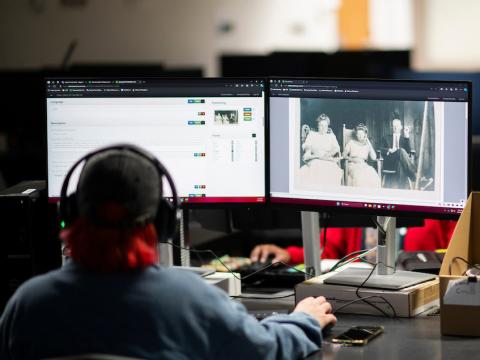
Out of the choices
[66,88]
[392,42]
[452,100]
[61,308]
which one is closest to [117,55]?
[392,42]

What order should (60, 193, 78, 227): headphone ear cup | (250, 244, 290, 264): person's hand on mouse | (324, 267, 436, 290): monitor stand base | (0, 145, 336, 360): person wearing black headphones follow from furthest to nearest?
(250, 244, 290, 264): person's hand on mouse → (324, 267, 436, 290): monitor stand base → (60, 193, 78, 227): headphone ear cup → (0, 145, 336, 360): person wearing black headphones

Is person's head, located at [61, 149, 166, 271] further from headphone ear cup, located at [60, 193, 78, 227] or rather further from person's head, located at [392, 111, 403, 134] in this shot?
person's head, located at [392, 111, 403, 134]

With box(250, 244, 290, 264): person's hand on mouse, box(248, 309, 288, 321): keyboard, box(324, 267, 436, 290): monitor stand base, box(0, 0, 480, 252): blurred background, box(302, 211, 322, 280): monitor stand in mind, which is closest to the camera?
box(248, 309, 288, 321): keyboard

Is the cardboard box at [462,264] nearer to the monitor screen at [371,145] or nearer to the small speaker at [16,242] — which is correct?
the monitor screen at [371,145]

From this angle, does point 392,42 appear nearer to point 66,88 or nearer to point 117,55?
point 117,55

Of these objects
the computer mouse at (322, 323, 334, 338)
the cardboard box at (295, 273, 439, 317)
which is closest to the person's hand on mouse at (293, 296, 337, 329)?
the computer mouse at (322, 323, 334, 338)

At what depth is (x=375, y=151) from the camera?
223 centimetres

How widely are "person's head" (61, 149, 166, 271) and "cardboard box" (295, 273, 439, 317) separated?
2.55 ft

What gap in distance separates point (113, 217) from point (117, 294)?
13 centimetres

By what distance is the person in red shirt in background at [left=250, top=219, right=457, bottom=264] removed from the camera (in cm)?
296

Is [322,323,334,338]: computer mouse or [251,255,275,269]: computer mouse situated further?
[251,255,275,269]: computer mouse

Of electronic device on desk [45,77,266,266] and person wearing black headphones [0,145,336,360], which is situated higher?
electronic device on desk [45,77,266,266]

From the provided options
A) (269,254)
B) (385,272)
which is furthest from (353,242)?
(385,272)

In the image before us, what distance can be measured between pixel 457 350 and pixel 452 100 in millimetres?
612
